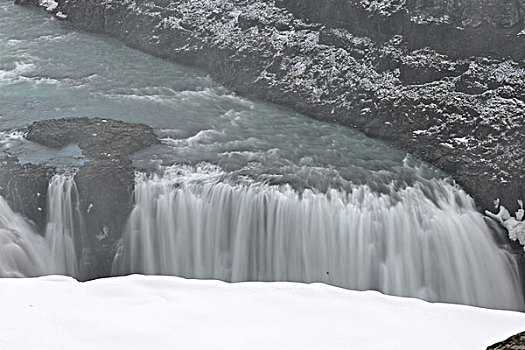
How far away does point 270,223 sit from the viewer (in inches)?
472

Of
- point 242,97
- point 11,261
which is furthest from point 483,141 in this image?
point 11,261

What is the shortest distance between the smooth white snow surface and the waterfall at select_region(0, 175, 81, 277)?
6052mm

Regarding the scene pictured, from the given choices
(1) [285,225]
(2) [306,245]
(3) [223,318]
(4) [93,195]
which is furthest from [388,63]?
(3) [223,318]

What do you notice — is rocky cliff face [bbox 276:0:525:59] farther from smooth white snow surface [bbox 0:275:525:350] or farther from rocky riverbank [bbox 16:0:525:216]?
smooth white snow surface [bbox 0:275:525:350]

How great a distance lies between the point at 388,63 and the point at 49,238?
8.87m

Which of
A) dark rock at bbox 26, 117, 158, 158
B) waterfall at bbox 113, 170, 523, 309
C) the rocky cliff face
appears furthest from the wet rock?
dark rock at bbox 26, 117, 158, 158

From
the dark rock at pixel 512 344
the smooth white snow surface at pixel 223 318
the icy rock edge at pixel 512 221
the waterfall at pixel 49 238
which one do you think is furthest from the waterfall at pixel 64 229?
the dark rock at pixel 512 344

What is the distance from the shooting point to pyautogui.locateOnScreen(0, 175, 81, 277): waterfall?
1118 cm

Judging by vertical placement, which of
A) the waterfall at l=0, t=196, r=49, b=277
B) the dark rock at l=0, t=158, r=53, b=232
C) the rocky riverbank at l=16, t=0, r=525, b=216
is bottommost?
the waterfall at l=0, t=196, r=49, b=277

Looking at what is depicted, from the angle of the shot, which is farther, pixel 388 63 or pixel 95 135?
pixel 388 63

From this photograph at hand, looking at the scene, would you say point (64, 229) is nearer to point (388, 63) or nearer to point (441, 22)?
point (388, 63)

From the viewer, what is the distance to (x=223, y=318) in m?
4.80

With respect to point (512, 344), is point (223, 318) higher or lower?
lower

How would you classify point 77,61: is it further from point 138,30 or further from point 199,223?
point 199,223
